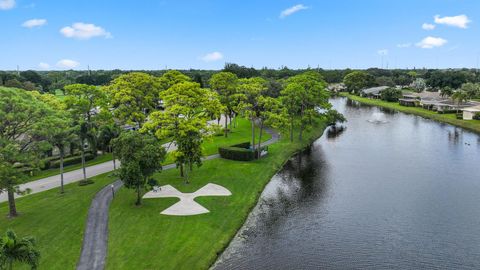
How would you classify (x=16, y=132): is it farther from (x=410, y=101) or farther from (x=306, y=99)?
(x=410, y=101)

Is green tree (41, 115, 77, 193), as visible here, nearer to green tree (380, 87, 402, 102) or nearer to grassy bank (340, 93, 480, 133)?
grassy bank (340, 93, 480, 133)

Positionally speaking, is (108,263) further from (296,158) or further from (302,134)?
(302,134)

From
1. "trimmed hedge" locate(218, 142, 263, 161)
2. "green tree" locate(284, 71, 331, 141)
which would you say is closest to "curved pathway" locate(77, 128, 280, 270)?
"trimmed hedge" locate(218, 142, 263, 161)

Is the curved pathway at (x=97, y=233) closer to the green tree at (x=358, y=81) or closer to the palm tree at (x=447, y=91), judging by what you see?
the palm tree at (x=447, y=91)

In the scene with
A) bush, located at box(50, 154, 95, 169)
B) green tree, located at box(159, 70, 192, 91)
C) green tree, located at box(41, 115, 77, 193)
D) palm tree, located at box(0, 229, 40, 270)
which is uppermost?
green tree, located at box(159, 70, 192, 91)

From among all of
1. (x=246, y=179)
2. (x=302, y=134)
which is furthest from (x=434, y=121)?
(x=246, y=179)

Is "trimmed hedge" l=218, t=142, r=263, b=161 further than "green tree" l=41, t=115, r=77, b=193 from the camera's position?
Yes
